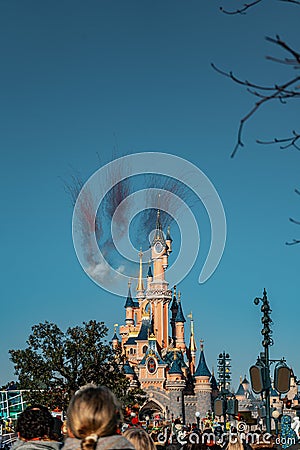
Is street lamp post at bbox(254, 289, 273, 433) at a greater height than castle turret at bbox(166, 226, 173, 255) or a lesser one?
lesser

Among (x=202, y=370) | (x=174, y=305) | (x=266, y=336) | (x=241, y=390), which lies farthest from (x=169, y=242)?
(x=266, y=336)

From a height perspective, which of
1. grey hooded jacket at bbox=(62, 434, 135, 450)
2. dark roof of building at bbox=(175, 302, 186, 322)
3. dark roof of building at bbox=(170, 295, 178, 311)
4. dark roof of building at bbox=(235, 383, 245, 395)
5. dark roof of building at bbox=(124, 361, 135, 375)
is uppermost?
dark roof of building at bbox=(170, 295, 178, 311)

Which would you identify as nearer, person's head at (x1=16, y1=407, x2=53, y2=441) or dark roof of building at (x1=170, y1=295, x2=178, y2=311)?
person's head at (x1=16, y1=407, x2=53, y2=441)

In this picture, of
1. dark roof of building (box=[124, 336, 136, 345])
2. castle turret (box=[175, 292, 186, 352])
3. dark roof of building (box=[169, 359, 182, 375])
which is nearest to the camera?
dark roof of building (box=[169, 359, 182, 375])

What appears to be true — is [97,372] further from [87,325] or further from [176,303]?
[176,303]

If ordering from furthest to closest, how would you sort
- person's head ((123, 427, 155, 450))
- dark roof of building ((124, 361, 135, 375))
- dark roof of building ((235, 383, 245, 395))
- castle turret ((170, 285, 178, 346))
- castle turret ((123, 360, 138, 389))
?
1. dark roof of building ((235, 383, 245, 395))
2. castle turret ((170, 285, 178, 346))
3. dark roof of building ((124, 361, 135, 375))
4. castle turret ((123, 360, 138, 389))
5. person's head ((123, 427, 155, 450))

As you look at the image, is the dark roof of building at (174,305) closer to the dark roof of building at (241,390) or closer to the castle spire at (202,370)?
the castle spire at (202,370)

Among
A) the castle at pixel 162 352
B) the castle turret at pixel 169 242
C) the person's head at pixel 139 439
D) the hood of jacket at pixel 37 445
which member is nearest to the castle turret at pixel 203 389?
the castle at pixel 162 352

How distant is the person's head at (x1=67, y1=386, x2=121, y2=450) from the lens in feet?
10.3

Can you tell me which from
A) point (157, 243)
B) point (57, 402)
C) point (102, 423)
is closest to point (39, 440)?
point (102, 423)

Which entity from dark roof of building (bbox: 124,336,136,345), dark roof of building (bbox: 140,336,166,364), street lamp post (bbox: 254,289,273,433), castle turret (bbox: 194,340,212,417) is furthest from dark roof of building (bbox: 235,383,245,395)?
street lamp post (bbox: 254,289,273,433)

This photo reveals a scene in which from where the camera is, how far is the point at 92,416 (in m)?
3.12

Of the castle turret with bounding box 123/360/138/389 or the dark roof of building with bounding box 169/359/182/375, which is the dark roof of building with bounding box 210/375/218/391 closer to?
the dark roof of building with bounding box 169/359/182/375

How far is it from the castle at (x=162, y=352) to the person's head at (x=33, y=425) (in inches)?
2963
